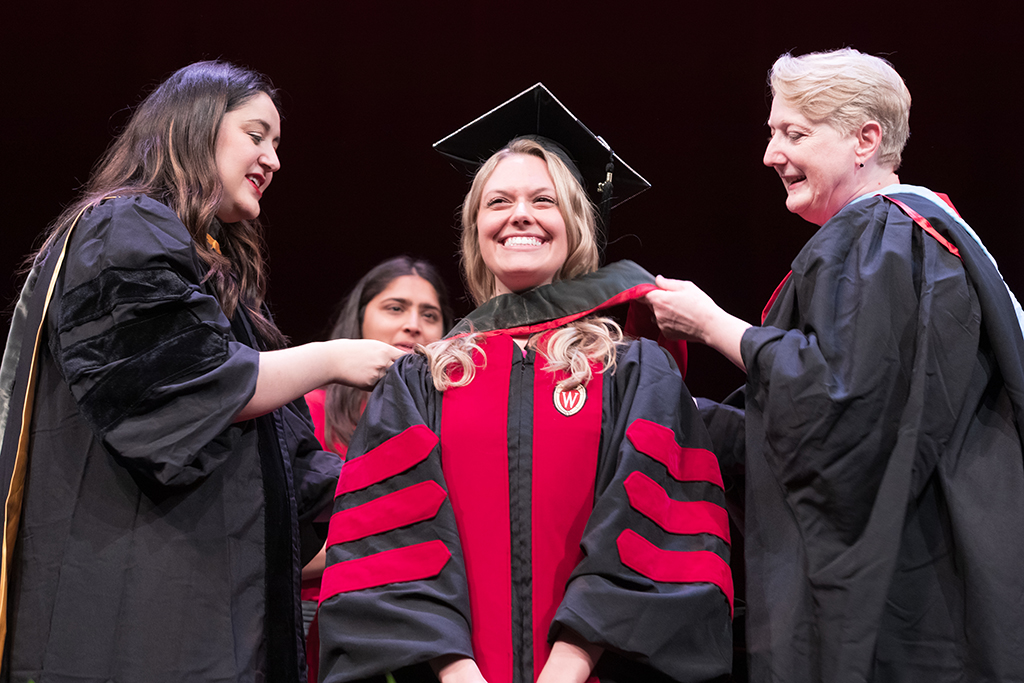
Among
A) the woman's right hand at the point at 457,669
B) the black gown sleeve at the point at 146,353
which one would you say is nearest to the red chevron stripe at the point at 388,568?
the woman's right hand at the point at 457,669

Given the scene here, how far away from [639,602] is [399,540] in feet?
1.78

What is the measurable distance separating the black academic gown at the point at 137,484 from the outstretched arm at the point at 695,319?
1003mm

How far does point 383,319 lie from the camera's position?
4.07 meters

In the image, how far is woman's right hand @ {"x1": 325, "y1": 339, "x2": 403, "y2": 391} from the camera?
2367mm

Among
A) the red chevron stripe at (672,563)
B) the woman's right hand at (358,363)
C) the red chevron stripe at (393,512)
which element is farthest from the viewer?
the woman's right hand at (358,363)

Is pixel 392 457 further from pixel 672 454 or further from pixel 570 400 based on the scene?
pixel 672 454

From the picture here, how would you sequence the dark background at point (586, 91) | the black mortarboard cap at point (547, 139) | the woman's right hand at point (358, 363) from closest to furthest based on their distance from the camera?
the woman's right hand at point (358, 363) < the black mortarboard cap at point (547, 139) < the dark background at point (586, 91)

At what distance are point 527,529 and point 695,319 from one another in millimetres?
634

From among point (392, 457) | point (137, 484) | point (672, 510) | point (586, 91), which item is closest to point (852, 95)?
point (672, 510)

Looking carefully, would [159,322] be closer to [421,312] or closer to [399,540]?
[399,540]

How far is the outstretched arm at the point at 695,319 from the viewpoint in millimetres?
2113

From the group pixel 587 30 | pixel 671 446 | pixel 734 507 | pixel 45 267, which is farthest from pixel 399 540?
pixel 587 30

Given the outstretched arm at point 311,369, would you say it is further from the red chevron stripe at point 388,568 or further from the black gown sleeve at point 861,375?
the black gown sleeve at point 861,375

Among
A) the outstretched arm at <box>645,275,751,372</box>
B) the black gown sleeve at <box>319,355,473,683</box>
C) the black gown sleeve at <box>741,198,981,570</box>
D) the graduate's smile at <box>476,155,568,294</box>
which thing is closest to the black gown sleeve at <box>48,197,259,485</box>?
the black gown sleeve at <box>319,355,473,683</box>
